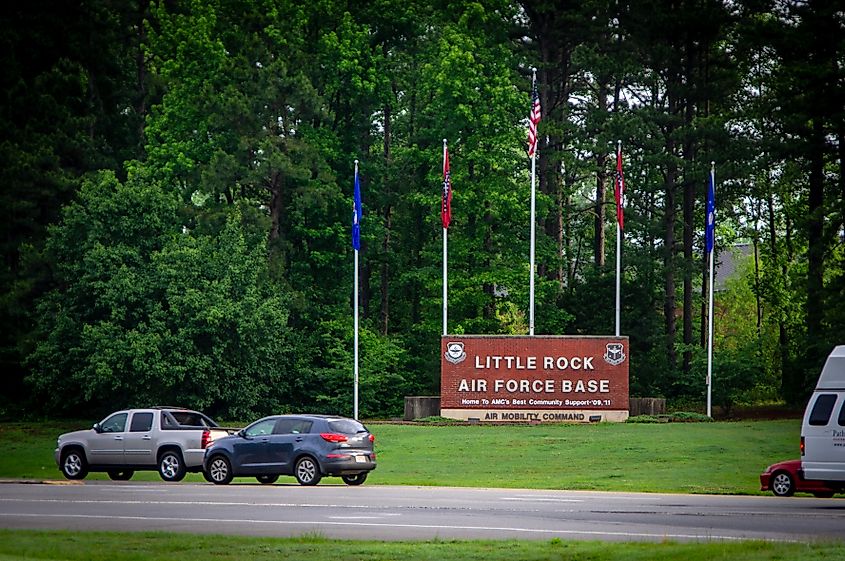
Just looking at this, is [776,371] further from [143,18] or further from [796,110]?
[143,18]

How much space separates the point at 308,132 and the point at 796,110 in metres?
23.4

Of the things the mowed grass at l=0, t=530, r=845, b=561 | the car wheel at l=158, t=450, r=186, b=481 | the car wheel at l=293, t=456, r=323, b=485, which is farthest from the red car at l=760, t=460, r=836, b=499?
the car wheel at l=158, t=450, r=186, b=481

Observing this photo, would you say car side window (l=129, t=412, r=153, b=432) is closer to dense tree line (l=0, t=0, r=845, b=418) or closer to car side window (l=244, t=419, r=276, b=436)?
car side window (l=244, t=419, r=276, b=436)

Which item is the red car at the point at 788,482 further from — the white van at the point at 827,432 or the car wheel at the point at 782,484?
the white van at the point at 827,432

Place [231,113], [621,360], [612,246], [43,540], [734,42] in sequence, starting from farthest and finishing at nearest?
[612,246] → [734,42] → [231,113] → [621,360] → [43,540]

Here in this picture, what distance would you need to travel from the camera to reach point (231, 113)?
230 feet

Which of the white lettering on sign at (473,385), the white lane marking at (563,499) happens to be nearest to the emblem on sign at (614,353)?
the white lettering on sign at (473,385)

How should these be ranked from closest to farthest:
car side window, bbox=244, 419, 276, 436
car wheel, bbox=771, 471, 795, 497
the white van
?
the white van → car wheel, bbox=771, 471, 795, 497 → car side window, bbox=244, 419, 276, 436

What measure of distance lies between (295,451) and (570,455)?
12.3 meters

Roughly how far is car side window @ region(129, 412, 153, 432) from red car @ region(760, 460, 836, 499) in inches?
586

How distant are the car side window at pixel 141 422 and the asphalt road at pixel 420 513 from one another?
9.43 feet

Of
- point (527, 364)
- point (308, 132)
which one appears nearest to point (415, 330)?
point (308, 132)

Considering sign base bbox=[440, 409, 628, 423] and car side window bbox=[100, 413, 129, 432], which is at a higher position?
car side window bbox=[100, 413, 129, 432]

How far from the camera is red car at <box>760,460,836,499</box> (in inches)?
1232
